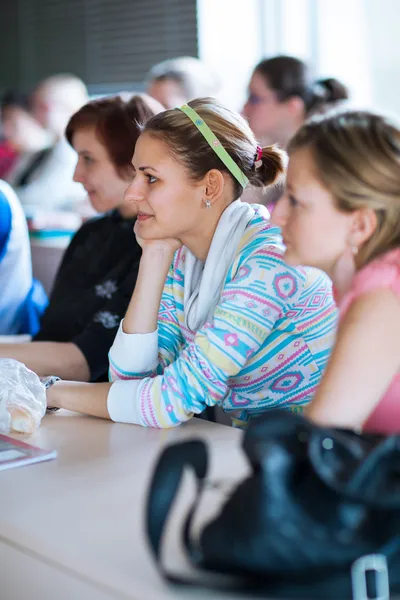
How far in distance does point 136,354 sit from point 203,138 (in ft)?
1.32

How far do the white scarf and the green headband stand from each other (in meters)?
0.07

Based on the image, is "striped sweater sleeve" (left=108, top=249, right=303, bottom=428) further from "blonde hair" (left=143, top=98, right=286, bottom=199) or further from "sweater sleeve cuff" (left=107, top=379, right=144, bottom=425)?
"blonde hair" (left=143, top=98, right=286, bottom=199)

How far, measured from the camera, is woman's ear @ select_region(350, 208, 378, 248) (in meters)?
1.08

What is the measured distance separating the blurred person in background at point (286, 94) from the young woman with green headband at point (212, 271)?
1.87 m

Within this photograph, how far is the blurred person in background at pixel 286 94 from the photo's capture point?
3.39 metres

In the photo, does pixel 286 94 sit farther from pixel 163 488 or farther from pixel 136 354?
pixel 163 488

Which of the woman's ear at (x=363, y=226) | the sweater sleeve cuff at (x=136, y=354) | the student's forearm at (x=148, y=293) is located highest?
the woman's ear at (x=363, y=226)

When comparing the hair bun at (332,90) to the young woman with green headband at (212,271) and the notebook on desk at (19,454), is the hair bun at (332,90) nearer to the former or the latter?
the young woman with green headband at (212,271)

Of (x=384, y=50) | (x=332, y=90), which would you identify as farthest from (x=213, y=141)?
(x=384, y=50)

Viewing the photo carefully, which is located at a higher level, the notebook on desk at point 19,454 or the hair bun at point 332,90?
the hair bun at point 332,90

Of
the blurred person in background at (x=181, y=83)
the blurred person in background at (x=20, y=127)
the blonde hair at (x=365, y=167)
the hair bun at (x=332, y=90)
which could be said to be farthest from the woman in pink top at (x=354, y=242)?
the blurred person in background at (x=20, y=127)

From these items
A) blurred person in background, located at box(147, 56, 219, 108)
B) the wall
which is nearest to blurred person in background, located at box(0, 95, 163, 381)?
the wall

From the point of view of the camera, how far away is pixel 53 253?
284 cm

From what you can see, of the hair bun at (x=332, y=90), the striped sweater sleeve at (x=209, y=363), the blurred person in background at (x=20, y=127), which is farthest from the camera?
the blurred person in background at (x=20, y=127)
